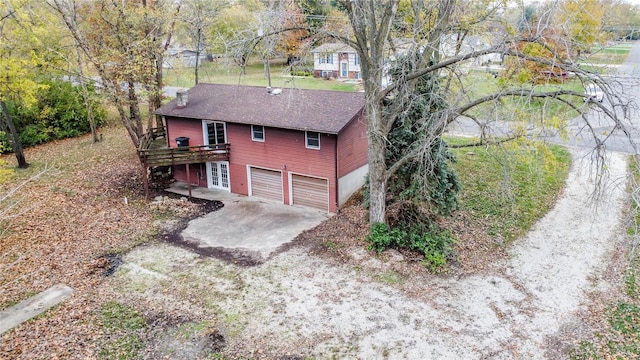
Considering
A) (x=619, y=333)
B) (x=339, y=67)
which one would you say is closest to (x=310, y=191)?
(x=619, y=333)

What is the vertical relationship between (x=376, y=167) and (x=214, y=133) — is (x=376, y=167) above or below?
below

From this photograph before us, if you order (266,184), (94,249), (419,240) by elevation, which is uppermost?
(266,184)

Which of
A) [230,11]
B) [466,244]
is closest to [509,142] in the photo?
[466,244]

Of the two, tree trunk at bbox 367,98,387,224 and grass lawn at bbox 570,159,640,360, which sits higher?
tree trunk at bbox 367,98,387,224

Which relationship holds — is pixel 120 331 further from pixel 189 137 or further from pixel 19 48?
pixel 19 48

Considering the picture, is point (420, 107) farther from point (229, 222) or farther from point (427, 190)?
point (229, 222)

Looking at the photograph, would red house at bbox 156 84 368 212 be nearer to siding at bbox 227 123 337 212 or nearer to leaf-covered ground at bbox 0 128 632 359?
siding at bbox 227 123 337 212

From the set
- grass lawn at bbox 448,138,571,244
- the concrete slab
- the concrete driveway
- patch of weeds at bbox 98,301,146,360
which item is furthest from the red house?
patch of weeds at bbox 98,301,146,360
